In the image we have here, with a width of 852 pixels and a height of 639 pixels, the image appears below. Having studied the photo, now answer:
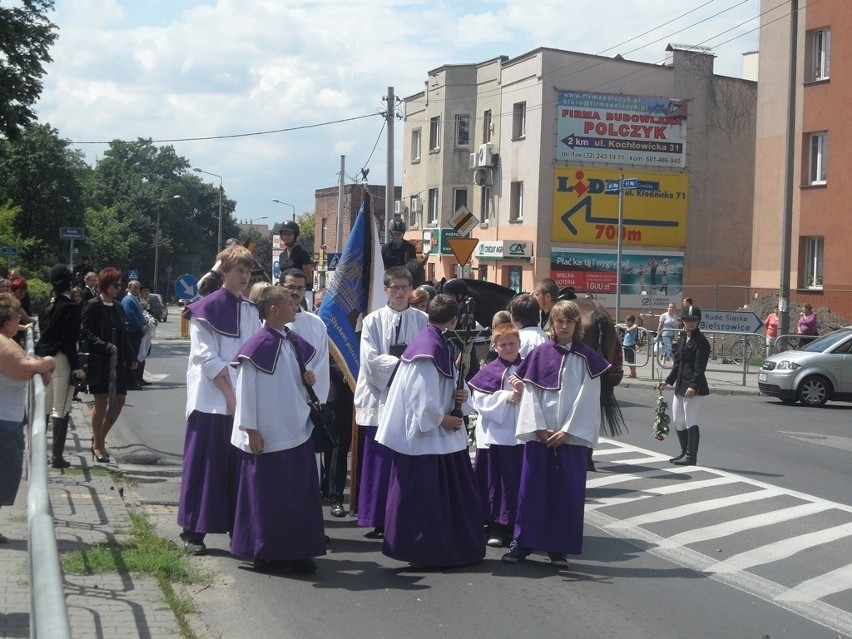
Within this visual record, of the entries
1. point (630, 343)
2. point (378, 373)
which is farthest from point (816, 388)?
point (378, 373)

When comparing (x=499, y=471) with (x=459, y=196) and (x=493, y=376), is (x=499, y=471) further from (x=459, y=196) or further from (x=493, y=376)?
(x=459, y=196)

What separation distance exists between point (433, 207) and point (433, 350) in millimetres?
43508

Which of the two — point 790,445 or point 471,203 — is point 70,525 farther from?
point 471,203

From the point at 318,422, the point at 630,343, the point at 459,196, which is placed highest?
the point at 459,196

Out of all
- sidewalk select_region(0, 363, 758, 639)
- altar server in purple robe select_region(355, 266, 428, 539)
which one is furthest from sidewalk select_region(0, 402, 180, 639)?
altar server in purple robe select_region(355, 266, 428, 539)

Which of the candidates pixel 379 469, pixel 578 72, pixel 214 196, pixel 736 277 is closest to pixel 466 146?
pixel 578 72

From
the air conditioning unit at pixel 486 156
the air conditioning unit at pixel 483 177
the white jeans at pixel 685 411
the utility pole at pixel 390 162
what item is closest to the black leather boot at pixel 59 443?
the white jeans at pixel 685 411

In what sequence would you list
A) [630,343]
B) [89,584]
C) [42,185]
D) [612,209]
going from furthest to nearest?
[42,185] < [612,209] < [630,343] < [89,584]

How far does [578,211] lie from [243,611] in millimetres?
38241

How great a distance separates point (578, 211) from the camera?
143 feet

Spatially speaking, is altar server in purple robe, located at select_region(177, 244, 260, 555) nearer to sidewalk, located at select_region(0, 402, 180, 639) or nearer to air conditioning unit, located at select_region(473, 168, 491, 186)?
sidewalk, located at select_region(0, 402, 180, 639)

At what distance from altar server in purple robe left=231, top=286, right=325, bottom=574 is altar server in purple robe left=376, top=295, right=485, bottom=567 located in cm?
56

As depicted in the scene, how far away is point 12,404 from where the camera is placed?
6828 millimetres

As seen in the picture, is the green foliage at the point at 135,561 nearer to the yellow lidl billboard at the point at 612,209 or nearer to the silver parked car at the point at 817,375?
the silver parked car at the point at 817,375
